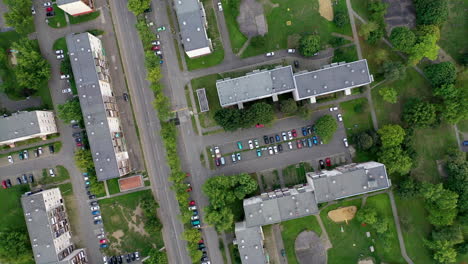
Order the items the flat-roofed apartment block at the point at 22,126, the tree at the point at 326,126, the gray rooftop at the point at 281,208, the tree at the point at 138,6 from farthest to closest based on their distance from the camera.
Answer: the tree at the point at 138,6 → the flat-roofed apartment block at the point at 22,126 → the tree at the point at 326,126 → the gray rooftop at the point at 281,208

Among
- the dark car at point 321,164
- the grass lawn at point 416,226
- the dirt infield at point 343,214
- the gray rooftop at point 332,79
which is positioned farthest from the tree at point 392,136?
the dirt infield at point 343,214

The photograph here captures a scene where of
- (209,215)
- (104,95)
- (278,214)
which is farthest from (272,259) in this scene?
(104,95)

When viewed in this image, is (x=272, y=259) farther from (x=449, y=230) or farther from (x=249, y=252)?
(x=449, y=230)

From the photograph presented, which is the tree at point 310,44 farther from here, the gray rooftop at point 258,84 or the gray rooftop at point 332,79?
the gray rooftop at point 258,84

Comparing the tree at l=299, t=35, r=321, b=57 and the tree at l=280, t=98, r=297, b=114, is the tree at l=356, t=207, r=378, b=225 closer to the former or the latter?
the tree at l=280, t=98, r=297, b=114

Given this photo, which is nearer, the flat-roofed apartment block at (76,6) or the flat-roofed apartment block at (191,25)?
the flat-roofed apartment block at (191,25)
